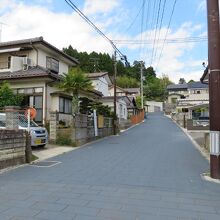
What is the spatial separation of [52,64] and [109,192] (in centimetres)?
1896

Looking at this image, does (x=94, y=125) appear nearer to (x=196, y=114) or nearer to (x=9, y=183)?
(x=9, y=183)

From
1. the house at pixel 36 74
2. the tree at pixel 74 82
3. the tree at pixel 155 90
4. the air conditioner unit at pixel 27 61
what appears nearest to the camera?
the tree at pixel 74 82

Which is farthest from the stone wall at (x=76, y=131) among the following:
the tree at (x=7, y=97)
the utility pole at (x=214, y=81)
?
the utility pole at (x=214, y=81)

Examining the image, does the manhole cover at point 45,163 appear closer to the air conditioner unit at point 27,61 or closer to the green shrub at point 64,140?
the green shrub at point 64,140

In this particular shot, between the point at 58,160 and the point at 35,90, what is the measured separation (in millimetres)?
9748

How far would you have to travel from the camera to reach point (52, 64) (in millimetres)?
24844

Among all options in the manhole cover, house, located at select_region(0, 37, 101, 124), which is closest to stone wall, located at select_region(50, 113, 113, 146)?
house, located at select_region(0, 37, 101, 124)

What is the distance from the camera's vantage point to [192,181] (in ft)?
28.4

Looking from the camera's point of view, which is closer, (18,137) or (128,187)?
(128,187)

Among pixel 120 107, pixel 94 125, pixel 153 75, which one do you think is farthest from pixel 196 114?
pixel 153 75

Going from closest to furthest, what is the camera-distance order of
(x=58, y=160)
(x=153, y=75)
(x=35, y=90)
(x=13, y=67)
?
(x=58, y=160) → (x=35, y=90) → (x=13, y=67) → (x=153, y=75)

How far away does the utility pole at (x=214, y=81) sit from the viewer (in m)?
9.02

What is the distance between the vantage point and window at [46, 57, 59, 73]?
24478 millimetres

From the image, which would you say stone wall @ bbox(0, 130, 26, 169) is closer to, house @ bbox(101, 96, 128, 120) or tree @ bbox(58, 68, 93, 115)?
tree @ bbox(58, 68, 93, 115)
